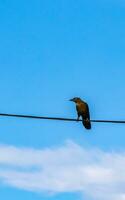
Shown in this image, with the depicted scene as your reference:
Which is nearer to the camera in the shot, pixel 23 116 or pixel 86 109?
pixel 23 116

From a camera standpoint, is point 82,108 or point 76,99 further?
point 76,99

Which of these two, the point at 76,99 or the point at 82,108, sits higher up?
the point at 76,99

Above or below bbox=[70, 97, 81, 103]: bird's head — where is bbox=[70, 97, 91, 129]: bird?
below

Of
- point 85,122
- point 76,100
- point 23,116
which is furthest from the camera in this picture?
point 76,100

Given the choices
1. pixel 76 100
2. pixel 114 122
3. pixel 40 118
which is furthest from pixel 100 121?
pixel 76 100

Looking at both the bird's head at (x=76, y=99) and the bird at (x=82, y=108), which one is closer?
the bird at (x=82, y=108)

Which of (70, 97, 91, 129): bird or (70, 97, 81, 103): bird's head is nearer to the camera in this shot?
(70, 97, 91, 129): bird

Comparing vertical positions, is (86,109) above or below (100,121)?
above

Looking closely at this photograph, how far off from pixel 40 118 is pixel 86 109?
7.33 meters

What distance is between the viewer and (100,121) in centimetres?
1313

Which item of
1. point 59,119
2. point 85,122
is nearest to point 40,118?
point 59,119

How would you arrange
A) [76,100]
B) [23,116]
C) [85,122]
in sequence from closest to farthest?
[23,116]
[85,122]
[76,100]

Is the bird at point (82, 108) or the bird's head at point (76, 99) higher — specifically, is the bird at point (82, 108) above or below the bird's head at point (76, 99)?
below

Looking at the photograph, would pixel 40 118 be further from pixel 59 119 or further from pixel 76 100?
pixel 76 100
